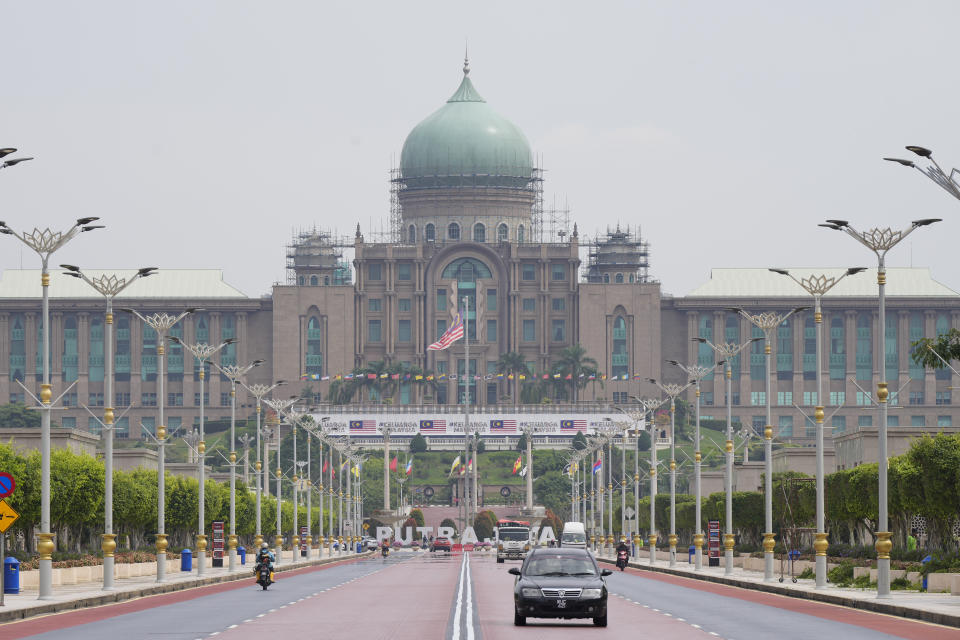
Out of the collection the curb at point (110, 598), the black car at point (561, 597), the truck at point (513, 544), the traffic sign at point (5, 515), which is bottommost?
the truck at point (513, 544)

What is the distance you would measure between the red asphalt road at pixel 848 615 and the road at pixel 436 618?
0.03 metres

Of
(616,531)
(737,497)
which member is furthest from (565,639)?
(616,531)

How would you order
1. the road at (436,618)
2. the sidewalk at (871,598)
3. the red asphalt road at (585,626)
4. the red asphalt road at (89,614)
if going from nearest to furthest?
1. the red asphalt road at (585,626)
2. the road at (436,618)
3. the red asphalt road at (89,614)
4. the sidewalk at (871,598)

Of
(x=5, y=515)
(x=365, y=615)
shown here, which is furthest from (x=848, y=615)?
(x=5, y=515)

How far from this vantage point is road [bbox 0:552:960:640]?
3666 cm

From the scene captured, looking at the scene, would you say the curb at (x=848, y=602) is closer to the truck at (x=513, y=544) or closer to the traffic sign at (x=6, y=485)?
the traffic sign at (x=6, y=485)

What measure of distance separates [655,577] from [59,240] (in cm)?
3612

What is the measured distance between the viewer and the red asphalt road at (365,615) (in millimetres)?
36656

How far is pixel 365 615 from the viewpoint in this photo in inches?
1721

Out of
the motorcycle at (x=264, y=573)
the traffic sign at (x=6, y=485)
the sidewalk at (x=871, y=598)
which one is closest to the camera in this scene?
the sidewalk at (x=871, y=598)

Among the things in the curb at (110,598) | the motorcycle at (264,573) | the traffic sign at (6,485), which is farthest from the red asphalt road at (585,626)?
the motorcycle at (264,573)

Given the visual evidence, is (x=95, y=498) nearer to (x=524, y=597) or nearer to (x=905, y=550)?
(x=905, y=550)

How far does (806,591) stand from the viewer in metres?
55.7

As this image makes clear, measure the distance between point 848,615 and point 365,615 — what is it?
36.7ft
